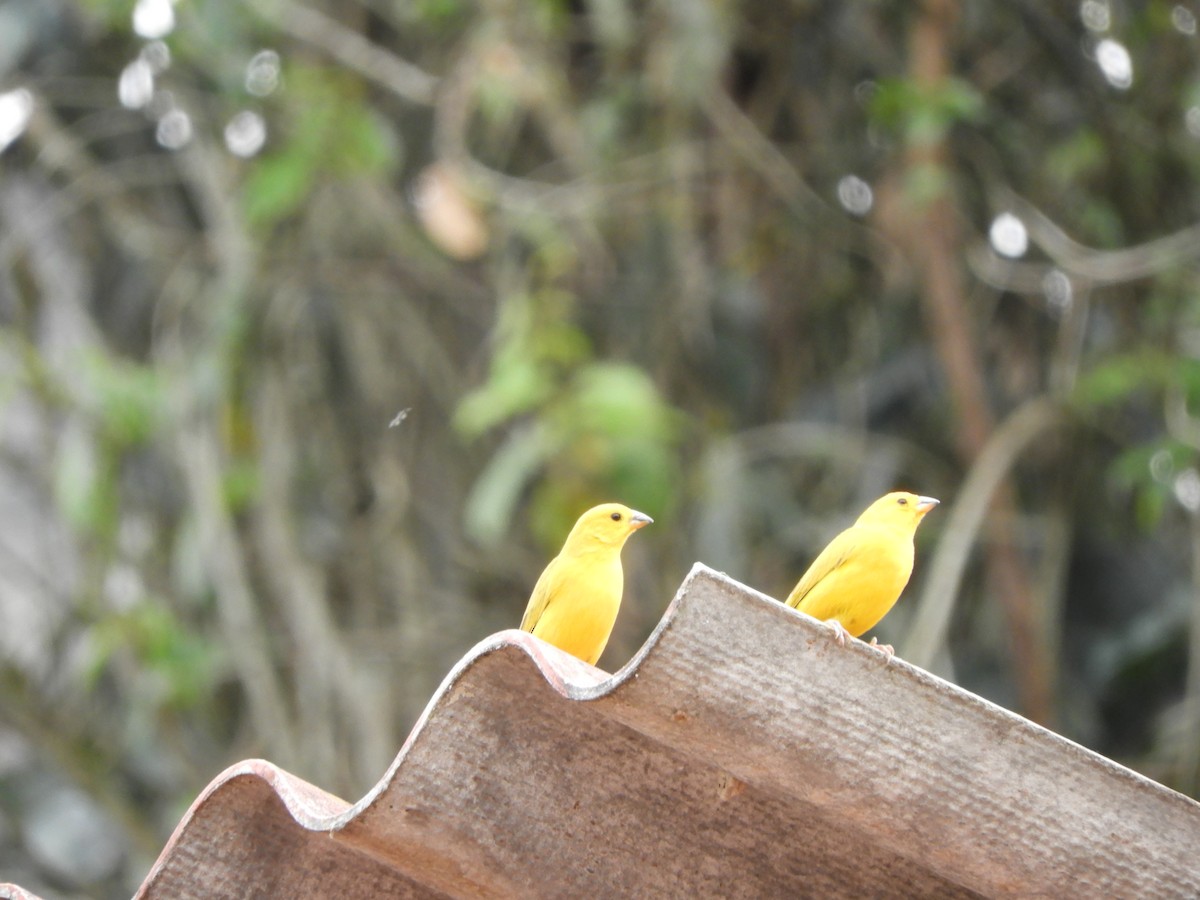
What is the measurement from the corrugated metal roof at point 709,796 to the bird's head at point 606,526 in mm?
1093

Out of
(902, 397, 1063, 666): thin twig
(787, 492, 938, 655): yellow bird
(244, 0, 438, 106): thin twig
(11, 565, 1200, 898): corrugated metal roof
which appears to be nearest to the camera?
(11, 565, 1200, 898): corrugated metal roof

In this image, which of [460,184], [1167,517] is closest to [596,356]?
[460,184]

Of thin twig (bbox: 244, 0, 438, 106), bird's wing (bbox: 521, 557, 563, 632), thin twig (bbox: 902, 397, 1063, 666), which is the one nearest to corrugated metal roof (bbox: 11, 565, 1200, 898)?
bird's wing (bbox: 521, 557, 563, 632)

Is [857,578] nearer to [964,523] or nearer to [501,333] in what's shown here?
[964,523]

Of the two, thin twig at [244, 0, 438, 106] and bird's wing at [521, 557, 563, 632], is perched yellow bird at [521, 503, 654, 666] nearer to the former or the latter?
bird's wing at [521, 557, 563, 632]

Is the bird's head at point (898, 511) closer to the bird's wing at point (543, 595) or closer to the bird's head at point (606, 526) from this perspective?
the bird's head at point (606, 526)

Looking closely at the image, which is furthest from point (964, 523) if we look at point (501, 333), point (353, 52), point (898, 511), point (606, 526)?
point (353, 52)

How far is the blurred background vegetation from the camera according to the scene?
25.3 ft

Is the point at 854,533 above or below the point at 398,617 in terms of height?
below

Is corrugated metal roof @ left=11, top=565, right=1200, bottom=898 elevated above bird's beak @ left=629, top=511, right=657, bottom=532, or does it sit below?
below

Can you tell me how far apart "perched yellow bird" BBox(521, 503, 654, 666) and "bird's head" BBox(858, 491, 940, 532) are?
461 millimetres

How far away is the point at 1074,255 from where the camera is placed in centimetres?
761

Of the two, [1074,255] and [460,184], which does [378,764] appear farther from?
[1074,255]

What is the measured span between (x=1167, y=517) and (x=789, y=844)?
653 cm
